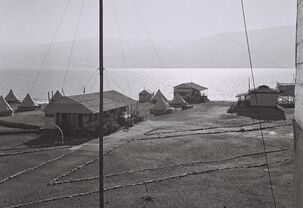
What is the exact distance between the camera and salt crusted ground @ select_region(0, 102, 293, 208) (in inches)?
642

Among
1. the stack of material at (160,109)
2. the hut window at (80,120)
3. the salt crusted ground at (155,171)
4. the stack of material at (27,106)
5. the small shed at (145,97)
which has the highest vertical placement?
the small shed at (145,97)

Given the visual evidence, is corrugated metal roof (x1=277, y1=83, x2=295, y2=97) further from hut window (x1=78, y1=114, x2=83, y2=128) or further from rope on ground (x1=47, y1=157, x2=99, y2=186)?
rope on ground (x1=47, y1=157, x2=99, y2=186)

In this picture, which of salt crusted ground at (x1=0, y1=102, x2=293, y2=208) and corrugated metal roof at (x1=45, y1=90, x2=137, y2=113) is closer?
salt crusted ground at (x1=0, y1=102, x2=293, y2=208)

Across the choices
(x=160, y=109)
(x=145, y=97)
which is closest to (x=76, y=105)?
(x=160, y=109)

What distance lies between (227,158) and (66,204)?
1265cm

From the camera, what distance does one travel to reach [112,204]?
621 inches

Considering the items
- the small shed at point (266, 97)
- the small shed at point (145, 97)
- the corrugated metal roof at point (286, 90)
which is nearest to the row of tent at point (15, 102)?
the small shed at point (145, 97)

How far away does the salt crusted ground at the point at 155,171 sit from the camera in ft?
53.5

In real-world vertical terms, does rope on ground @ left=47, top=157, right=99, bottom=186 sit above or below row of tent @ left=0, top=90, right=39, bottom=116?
below

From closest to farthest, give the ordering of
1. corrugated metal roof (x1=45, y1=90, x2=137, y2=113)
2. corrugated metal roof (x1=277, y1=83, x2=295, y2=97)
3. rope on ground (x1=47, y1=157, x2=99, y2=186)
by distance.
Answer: rope on ground (x1=47, y1=157, x2=99, y2=186) < corrugated metal roof (x1=45, y1=90, x2=137, y2=113) < corrugated metal roof (x1=277, y1=83, x2=295, y2=97)

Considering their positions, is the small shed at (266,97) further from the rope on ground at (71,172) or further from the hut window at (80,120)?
the rope on ground at (71,172)

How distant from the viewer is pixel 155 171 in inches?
822

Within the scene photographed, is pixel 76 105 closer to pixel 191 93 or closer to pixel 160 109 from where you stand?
pixel 160 109

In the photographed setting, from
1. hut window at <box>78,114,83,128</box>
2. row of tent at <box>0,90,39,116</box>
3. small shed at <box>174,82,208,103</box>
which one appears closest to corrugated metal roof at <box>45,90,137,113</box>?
hut window at <box>78,114,83,128</box>
